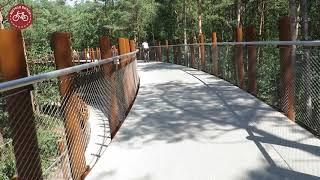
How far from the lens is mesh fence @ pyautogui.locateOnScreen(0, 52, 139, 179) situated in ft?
12.1

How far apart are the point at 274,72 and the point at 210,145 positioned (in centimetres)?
513

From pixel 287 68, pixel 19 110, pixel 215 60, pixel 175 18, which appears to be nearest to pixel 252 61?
pixel 287 68

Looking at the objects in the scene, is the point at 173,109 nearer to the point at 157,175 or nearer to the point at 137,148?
the point at 137,148

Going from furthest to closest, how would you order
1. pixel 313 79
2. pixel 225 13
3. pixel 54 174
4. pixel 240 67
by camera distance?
pixel 225 13, pixel 240 67, pixel 313 79, pixel 54 174

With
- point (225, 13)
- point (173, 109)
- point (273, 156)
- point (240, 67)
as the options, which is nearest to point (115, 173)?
point (273, 156)

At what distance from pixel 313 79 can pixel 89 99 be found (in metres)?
3.61

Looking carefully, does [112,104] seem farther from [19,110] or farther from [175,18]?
[175,18]

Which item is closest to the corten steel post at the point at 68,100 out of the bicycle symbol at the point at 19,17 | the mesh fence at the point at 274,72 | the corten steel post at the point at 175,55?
the mesh fence at the point at 274,72

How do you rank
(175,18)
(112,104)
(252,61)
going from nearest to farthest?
(112,104)
(252,61)
(175,18)

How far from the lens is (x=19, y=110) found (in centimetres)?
367

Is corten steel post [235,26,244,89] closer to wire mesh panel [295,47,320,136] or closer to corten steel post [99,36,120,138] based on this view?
wire mesh panel [295,47,320,136]

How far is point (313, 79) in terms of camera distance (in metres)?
7.23

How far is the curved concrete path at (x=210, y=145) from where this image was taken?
4750 mm

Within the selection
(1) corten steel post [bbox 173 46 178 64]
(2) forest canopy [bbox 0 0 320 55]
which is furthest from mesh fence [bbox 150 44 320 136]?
(2) forest canopy [bbox 0 0 320 55]
